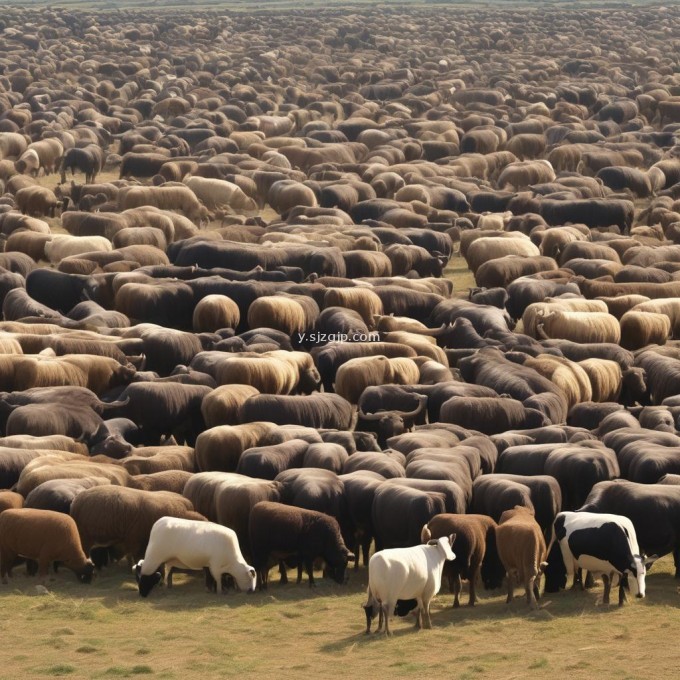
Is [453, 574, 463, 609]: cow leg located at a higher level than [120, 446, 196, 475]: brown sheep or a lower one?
lower

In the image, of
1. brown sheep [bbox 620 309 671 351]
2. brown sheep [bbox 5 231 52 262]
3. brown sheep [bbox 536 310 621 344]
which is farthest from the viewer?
brown sheep [bbox 5 231 52 262]

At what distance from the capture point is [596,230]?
43.9 metres

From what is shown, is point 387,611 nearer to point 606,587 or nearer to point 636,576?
point 606,587

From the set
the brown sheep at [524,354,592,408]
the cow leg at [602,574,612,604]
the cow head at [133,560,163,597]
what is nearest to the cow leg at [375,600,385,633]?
the cow leg at [602,574,612,604]

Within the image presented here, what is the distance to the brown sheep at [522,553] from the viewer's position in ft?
55.7

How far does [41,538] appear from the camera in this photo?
1789cm

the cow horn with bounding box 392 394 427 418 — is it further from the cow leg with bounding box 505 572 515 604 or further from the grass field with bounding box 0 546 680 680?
the cow leg with bounding box 505 572 515 604

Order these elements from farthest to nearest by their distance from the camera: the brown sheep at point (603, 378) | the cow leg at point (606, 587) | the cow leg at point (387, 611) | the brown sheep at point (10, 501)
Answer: the brown sheep at point (603, 378) → the brown sheep at point (10, 501) → the cow leg at point (606, 587) → the cow leg at point (387, 611)

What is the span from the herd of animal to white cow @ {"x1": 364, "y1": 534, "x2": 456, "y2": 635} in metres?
0.04

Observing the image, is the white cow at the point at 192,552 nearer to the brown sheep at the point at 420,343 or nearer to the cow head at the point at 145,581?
the cow head at the point at 145,581

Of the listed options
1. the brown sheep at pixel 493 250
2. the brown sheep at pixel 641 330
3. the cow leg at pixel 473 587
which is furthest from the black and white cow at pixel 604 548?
the brown sheep at pixel 493 250

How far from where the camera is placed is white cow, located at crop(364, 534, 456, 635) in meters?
15.7

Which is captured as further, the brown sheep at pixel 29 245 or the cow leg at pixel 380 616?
the brown sheep at pixel 29 245

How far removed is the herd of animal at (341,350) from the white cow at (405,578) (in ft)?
0.12
